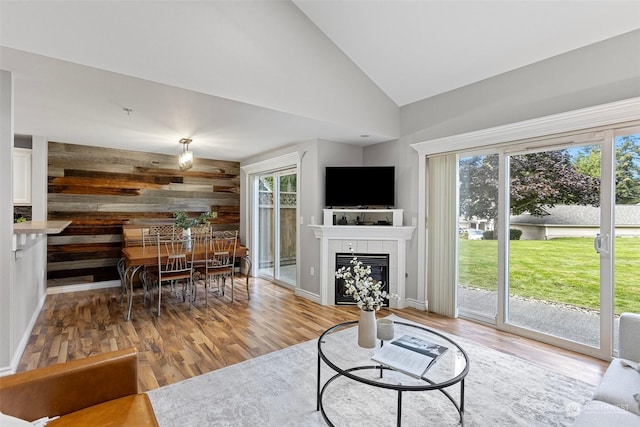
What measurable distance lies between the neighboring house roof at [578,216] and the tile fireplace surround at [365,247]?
1.32 metres

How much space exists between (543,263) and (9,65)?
479 cm

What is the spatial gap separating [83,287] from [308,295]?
353cm

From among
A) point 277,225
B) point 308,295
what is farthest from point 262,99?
point 277,225

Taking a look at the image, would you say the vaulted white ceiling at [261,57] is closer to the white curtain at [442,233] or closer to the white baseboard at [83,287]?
the white curtain at [442,233]

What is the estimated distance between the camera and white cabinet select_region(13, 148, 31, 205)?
4035 mm

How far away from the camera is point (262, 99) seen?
2963 mm

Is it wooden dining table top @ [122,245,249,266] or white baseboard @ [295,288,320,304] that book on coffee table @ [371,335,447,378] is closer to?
white baseboard @ [295,288,320,304]

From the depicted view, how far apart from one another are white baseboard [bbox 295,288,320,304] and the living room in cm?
3

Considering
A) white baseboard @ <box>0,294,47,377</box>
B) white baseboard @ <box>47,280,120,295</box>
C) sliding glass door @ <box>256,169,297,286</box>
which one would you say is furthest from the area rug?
white baseboard @ <box>47,280,120,295</box>

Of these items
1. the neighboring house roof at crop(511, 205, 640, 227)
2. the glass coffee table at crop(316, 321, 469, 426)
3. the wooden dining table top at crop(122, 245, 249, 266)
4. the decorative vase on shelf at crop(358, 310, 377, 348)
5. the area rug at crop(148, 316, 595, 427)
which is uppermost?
the neighboring house roof at crop(511, 205, 640, 227)

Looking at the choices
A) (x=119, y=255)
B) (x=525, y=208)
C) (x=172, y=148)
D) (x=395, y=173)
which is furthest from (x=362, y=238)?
(x=119, y=255)

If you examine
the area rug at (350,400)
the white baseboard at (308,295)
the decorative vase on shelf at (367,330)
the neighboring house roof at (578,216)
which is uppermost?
the neighboring house roof at (578,216)

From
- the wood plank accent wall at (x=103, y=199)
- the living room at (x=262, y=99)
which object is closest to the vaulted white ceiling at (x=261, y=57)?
the living room at (x=262, y=99)

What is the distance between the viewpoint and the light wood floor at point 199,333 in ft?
8.48
